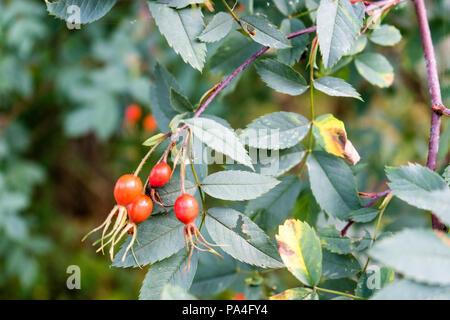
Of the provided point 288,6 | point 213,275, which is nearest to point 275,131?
point 288,6

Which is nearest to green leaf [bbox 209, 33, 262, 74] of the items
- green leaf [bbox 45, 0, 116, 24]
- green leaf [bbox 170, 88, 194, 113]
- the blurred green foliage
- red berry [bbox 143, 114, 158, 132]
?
the blurred green foliage

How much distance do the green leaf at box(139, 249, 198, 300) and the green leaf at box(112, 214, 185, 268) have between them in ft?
0.08

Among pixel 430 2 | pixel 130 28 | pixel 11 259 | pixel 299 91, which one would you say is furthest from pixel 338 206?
pixel 11 259

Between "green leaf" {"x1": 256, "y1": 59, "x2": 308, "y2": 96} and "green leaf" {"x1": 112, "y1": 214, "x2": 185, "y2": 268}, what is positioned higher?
"green leaf" {"x1": 256, "y1": 59, "x2": 308, "y2": 96}

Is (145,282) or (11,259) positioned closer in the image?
(145,282)

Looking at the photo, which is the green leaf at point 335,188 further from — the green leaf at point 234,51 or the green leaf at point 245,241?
the green leaf at point 234,51

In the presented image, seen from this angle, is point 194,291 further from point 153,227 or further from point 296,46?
point 296,46

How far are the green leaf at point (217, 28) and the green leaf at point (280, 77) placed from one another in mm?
89

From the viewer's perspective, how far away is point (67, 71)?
1.75m

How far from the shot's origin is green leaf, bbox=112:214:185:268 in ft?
1.82

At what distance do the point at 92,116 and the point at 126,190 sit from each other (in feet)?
3.90

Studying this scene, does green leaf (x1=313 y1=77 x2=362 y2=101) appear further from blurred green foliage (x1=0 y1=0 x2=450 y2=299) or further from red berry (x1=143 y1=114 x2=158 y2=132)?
red berry (x1=143 y1=114 x2=158 y2=132)

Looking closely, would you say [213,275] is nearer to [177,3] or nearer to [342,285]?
[342,285]
